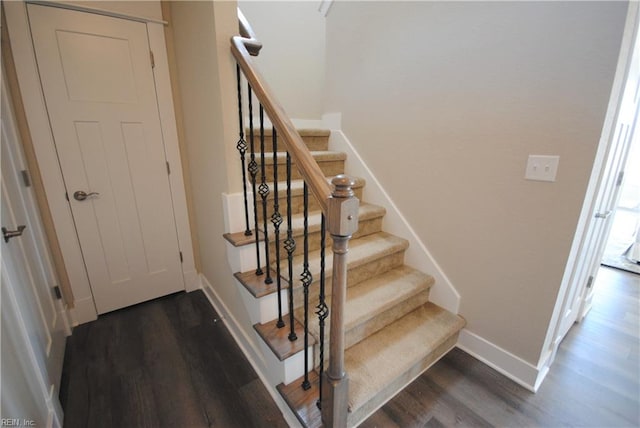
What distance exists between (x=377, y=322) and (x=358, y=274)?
31 cm

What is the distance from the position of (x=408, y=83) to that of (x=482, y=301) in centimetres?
150

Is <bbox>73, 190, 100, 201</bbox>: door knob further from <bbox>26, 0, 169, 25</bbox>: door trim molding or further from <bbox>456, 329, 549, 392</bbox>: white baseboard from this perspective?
<bbox>456, 329, 549, 392</bbox>: white baseboard

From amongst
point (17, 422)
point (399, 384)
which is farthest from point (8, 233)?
point (399, 384)

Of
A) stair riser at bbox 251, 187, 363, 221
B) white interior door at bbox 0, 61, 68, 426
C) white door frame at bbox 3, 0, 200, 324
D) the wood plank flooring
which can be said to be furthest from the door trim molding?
the wood plank flooring

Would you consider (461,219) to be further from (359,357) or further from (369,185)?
(359,357)

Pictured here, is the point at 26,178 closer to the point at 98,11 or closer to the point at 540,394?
the point at 98,11

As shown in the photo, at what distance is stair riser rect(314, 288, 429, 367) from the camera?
1.37m

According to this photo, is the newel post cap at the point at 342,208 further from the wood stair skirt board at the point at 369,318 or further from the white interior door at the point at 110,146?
the white interior door at the point at 110,146

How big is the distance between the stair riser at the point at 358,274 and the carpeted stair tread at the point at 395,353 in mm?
A: 331

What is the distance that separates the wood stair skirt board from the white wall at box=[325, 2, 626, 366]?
0.24 m

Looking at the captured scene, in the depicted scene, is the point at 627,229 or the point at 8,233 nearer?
the point at 8,233

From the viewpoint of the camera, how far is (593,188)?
125 centimetres

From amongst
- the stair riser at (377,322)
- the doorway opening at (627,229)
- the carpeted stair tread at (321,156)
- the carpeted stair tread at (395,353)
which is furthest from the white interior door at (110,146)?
the doorway opening at (627,229)

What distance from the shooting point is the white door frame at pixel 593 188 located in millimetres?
1101
